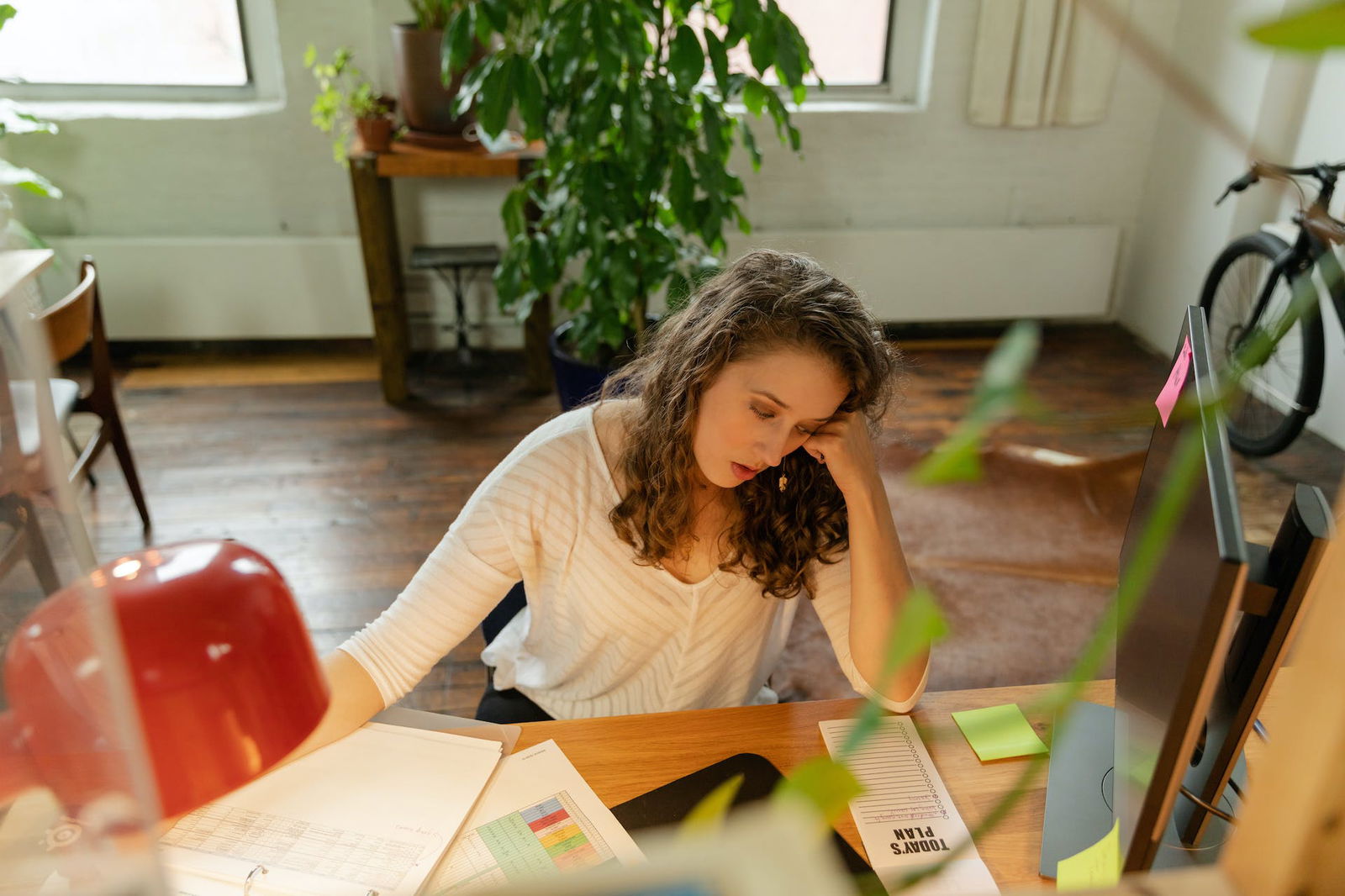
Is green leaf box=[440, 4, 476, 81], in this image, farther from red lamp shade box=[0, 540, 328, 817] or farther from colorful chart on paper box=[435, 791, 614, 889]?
red lamp shade box=[0, 540, 328, 817]

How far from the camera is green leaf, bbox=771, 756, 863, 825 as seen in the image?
223 millimetres

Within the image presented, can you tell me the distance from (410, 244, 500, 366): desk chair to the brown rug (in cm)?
157

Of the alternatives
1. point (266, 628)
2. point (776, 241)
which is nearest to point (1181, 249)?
point (776, 241)

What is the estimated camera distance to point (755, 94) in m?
2.45

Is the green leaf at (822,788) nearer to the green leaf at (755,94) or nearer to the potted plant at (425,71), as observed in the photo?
the green leaf at (755,94)

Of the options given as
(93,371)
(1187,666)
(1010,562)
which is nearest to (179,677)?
(1187,666)

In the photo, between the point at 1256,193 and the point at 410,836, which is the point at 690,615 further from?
the point at 1256,193

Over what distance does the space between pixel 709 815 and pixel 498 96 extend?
2.39m

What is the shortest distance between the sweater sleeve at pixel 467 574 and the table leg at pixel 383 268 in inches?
88.5

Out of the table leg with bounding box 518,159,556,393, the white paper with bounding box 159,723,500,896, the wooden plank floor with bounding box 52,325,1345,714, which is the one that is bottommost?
the wooden plank floor with bounding box 52,325,1345,714

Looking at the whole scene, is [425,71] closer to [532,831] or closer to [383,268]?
[383,268]

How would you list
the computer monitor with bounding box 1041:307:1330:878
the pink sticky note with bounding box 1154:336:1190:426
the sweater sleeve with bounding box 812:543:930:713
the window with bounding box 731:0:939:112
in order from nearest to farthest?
the computer monitor with bounding box 1041:307:1330:878 < the pink sticky note with bounding box 1154:336:1190:426 < the sweater sleeve with bounding box 812:543:930:713 < the window with bounding box 731:0:939:112

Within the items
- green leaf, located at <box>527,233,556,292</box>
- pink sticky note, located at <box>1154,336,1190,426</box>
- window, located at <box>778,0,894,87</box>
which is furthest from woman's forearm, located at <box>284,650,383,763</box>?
window, located at <box>778,0,894,87</box>

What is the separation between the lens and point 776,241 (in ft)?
13.2
